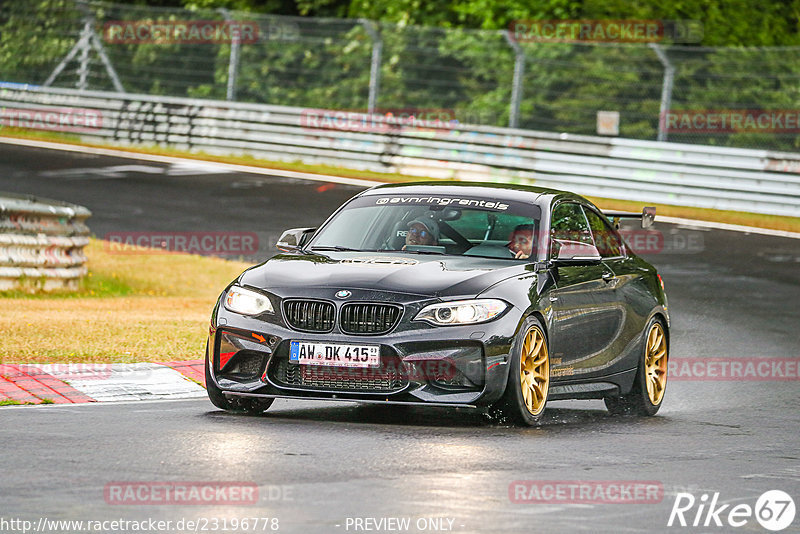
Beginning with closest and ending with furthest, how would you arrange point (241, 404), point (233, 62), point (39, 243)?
point (241, 404) → point (39, 243) → point (233, 62)

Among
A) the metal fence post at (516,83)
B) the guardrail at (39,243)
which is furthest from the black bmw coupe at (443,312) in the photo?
the metal fence post at (516,83)

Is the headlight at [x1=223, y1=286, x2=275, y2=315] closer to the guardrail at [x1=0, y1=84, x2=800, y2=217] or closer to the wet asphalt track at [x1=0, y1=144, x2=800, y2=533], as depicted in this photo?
the wet asphalt track at [x1=0, y1=144, x2=800, y2=533]

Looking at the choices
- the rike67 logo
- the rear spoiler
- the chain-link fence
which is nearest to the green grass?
the chain-link fence

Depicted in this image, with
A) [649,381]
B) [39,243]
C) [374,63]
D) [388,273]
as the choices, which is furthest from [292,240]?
[374,63]

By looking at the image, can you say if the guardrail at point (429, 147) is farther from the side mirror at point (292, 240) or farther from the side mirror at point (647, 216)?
the side mirror at point (292, 240)

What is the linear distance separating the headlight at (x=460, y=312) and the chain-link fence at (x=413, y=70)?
61.5ft

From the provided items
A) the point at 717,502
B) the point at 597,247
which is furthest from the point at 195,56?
the point at 717,502

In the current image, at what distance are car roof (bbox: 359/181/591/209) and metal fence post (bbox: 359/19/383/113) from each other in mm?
19441

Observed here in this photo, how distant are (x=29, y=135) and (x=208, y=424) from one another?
88.1 feet

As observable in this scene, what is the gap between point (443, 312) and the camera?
376 inches

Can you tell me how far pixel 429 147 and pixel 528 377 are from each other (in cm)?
1972

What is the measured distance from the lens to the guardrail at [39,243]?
55.3 ft

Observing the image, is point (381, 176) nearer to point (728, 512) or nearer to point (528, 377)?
point (528, 377)

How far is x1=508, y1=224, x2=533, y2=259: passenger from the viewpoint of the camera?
10.6m
